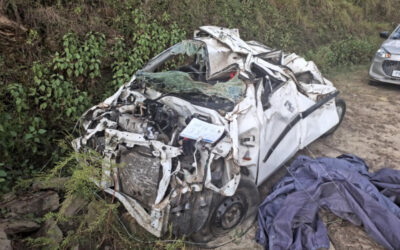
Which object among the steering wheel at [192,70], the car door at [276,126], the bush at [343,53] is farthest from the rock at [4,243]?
the bush at [343,53]

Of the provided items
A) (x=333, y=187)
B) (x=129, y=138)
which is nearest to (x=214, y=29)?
(x=129, y=138)

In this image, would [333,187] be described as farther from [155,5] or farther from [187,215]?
[155,5]

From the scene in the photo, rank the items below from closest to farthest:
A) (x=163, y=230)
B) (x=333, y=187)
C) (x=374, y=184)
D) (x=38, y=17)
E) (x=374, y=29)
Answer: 1. (x=163, y=230)
2. (x=333, y=187)
3. (x=374, y=184)
4. (x=38, y=17)
5. (x=374, y=29)

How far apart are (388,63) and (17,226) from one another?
7.64m

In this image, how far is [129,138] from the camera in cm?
292

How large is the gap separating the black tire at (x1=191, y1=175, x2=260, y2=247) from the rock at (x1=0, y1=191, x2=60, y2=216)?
1.69 m

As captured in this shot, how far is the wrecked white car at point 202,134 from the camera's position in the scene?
111 inches

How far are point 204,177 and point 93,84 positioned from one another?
3086 millimetres

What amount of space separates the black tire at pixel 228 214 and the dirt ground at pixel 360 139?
0.43 feet

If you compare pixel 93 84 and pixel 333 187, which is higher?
pixel 93 84

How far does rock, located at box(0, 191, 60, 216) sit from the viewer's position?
10.7 feet

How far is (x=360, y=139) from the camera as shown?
5121mm

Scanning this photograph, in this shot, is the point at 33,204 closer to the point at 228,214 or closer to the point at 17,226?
the point at 17,226

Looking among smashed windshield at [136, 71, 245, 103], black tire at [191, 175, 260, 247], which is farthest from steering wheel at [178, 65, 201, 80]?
black tire at [191, 175, 260, 247]
